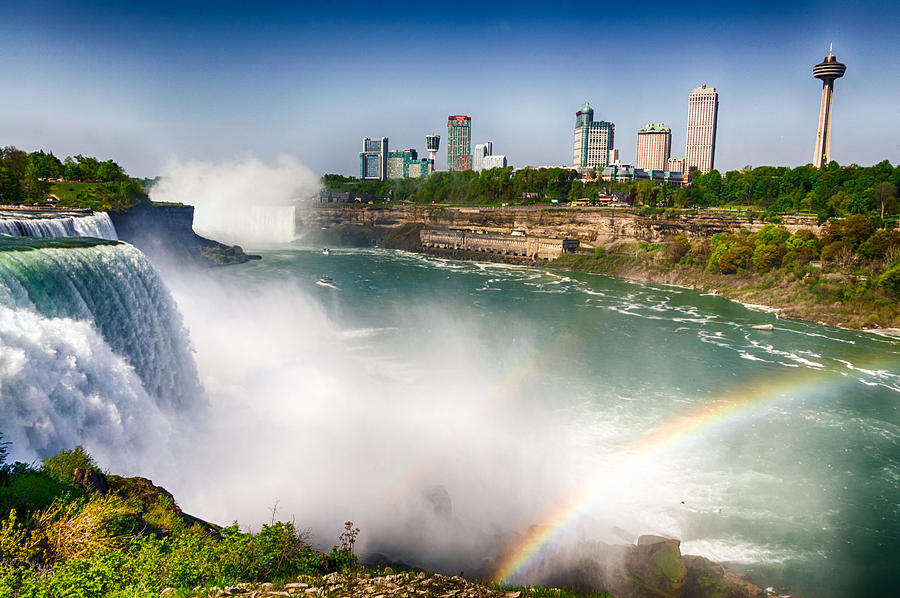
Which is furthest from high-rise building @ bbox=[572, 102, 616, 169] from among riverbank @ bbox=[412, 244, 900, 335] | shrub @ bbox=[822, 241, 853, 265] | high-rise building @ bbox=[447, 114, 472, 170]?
shrub @ bbox=[822, 241, 853, 265]

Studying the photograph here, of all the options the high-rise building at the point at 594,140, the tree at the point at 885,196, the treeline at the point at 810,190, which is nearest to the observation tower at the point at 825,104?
the treeline at the point at 810,190

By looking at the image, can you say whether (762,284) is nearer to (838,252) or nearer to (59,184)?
(838,252)

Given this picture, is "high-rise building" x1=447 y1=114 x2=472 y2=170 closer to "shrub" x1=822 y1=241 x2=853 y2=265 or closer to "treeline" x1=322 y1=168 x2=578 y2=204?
"treeline" x1=322 y1=168 x2=578 y2=204

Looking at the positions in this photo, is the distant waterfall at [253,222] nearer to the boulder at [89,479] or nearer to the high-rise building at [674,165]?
the boulder at [89,479]

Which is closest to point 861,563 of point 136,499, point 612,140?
point 136,499

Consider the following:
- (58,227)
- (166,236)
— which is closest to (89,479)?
→ (58,227)
